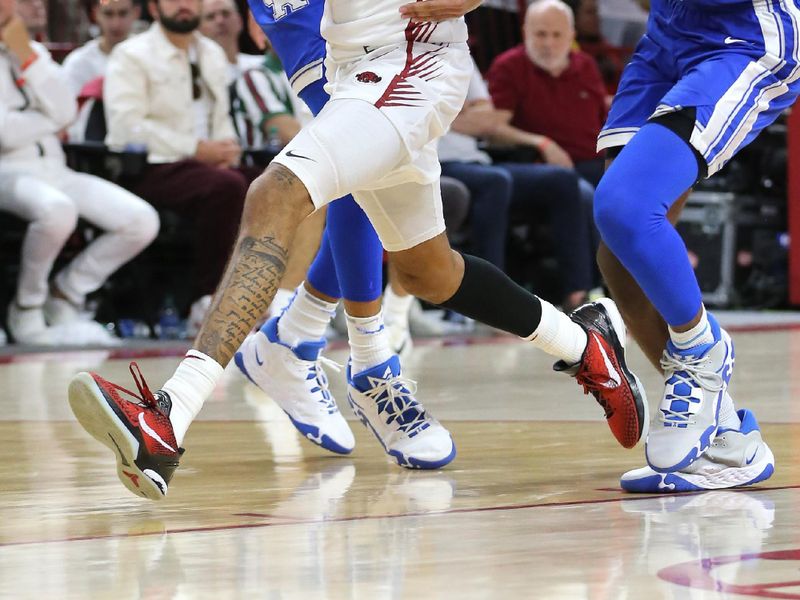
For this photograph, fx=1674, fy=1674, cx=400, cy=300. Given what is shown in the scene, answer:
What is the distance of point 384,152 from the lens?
119 inches

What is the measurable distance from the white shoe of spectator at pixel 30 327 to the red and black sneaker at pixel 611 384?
4.33 m

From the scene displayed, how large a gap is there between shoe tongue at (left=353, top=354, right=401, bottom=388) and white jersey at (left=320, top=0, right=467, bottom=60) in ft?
2.39

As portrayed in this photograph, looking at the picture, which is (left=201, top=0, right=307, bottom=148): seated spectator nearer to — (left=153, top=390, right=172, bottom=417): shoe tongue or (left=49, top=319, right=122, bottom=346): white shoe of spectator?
(left=49, top=319, right=122, bottom=346): white shoe of spectator

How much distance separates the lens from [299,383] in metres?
3.79

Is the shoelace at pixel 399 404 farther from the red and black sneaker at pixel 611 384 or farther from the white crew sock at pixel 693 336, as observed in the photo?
the white crew sock at pixel 693 336

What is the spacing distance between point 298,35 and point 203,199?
13.1 ft

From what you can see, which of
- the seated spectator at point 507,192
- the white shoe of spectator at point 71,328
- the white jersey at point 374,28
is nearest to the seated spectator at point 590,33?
the seated spectator at point 507,192

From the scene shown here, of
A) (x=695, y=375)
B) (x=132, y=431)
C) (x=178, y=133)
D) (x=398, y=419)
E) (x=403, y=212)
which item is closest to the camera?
(x=132, y=431)

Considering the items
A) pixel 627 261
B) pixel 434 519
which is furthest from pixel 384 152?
pixel 434 519

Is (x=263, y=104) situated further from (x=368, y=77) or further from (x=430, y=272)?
(x=368, y=77)

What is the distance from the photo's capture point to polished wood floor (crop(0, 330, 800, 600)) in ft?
7.02

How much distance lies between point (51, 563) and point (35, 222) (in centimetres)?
509

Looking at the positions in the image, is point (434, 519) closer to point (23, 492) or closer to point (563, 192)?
point (23, 492)

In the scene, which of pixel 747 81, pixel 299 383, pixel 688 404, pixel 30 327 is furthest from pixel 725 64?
pixel 30 327
